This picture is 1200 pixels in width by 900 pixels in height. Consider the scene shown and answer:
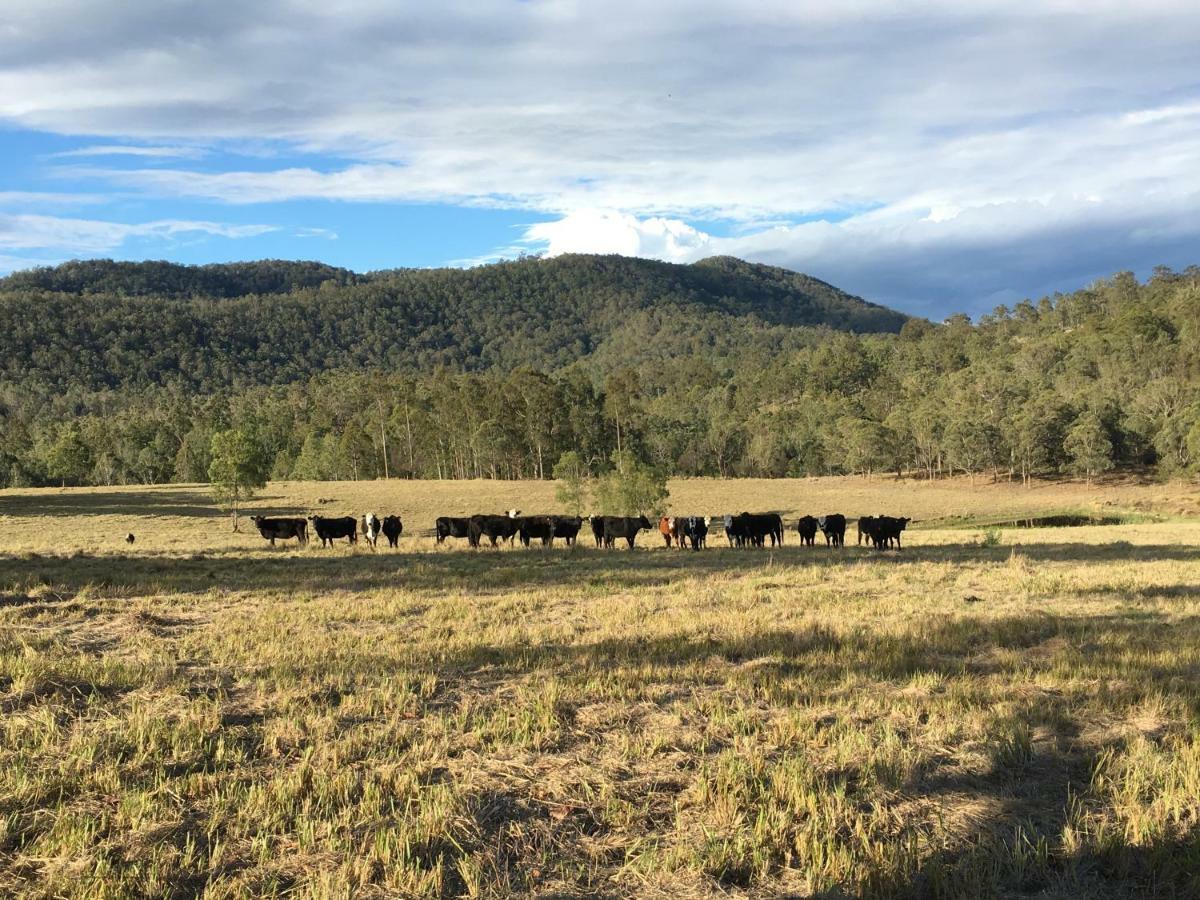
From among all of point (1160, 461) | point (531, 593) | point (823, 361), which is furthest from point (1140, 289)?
point (531, 593)

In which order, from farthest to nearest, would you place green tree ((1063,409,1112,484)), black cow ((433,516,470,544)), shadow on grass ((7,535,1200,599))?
green tree ((1063,409,1112,484)) → black cow ((433,516,470,544)) → shadow on grass ((7,535,1200,599))

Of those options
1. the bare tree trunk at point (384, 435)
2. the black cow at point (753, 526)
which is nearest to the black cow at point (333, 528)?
the black cow at point (753, 526)

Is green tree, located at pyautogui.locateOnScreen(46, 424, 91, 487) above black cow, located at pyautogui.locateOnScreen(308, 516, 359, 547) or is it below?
above

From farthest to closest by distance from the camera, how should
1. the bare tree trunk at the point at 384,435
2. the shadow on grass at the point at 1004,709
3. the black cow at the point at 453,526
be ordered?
the bare tree trunk at the point at 384,435 → the black cow at the point at 453,526 → the shadow on grass at the point at 1004,709

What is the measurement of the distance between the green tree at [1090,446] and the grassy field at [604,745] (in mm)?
81714

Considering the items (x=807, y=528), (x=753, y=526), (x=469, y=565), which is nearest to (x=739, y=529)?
(x=753, y=526)

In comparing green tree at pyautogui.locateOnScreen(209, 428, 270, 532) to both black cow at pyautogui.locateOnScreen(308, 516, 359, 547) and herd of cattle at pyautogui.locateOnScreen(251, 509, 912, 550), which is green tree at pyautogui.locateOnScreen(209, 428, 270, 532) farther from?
black cow at pyautogui.locateOnScreen(308, 516, 359, 547)

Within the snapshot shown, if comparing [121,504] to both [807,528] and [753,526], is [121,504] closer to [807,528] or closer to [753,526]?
[753,526]

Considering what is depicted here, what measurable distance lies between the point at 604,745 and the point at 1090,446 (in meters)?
95.5

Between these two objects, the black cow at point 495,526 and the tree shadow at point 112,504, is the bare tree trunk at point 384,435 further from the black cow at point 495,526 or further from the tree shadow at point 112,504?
the black cow at point 495,526

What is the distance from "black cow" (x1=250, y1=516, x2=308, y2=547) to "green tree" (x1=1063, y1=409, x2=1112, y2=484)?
83.0 metres

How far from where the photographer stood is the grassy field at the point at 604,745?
5379mm

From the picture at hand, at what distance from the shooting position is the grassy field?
538cm

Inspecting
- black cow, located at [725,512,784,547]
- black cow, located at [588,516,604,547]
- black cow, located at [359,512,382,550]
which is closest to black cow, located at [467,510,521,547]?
black cow, located at [588,516,604,547]
